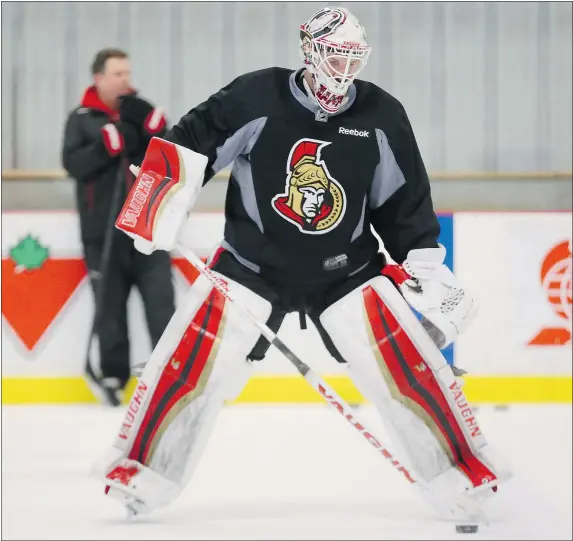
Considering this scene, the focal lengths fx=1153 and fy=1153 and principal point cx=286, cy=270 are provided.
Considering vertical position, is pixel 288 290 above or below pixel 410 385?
above

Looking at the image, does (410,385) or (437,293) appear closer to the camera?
(437,293)

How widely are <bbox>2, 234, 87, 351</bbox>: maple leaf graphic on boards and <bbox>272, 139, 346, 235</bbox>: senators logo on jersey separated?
5.99 feet

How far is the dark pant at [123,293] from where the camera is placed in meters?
3.70

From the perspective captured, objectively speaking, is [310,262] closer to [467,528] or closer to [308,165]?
[308,165]

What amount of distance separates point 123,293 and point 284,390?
0.63 meters

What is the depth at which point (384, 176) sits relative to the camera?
2178mm

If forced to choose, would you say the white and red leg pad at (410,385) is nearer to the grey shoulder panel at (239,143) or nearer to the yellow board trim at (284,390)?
the grey shoulder panel at (239,143)

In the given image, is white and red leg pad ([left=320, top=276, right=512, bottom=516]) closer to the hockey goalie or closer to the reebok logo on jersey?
the hockey goalie

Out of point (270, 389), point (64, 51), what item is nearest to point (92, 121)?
point (64, 51)

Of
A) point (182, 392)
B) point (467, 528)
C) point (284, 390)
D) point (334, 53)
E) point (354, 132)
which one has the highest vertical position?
point (334, 53)

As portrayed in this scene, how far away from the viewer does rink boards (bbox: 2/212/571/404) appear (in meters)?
3.86

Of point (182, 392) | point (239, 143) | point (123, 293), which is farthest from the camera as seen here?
point (123, 293)

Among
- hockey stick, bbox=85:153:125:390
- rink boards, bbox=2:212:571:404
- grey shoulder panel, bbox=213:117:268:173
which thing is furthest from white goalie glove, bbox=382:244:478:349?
rink boards, bbox=2:212:571:404

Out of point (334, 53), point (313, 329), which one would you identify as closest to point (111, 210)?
point (313, 329)
